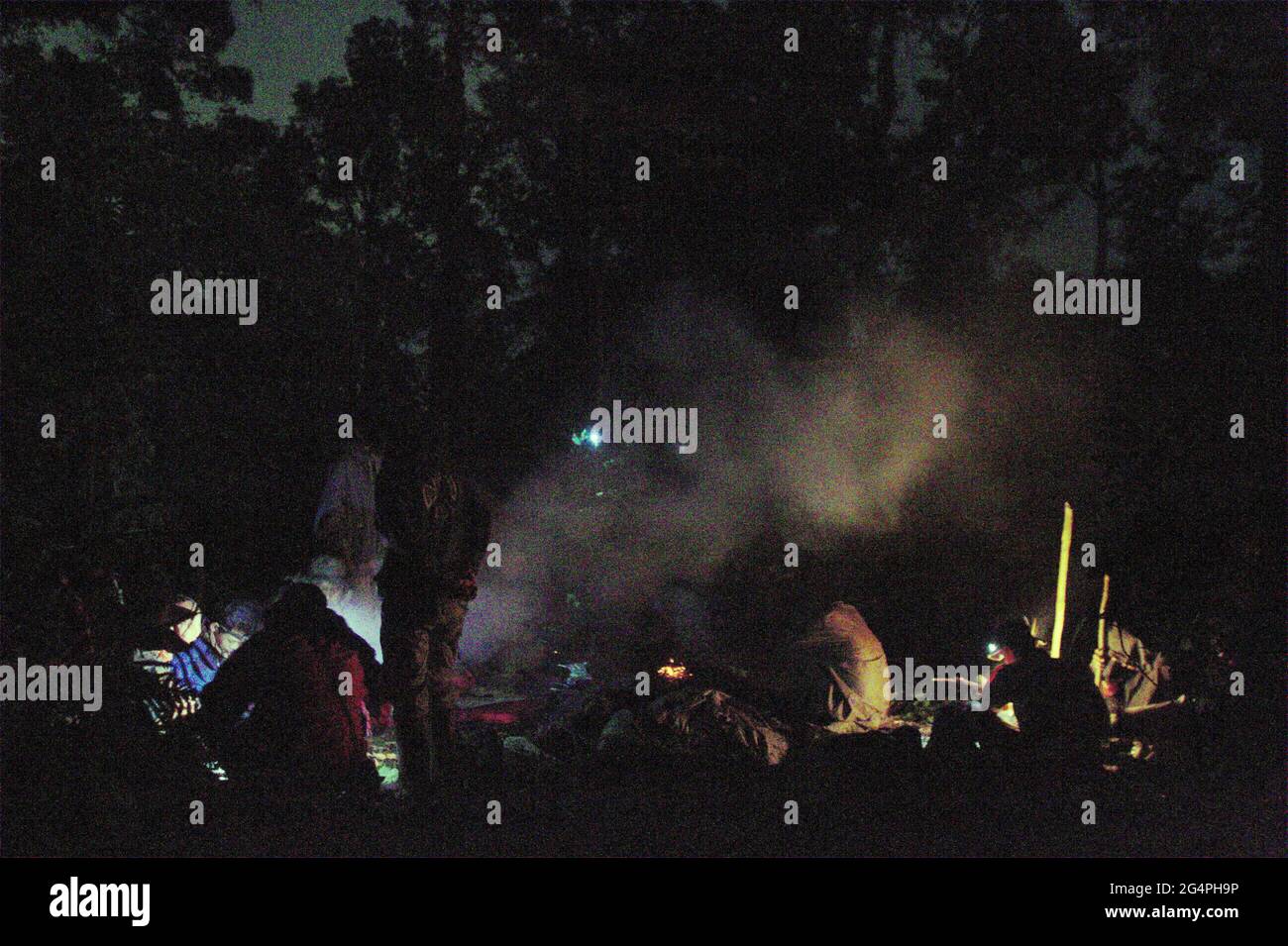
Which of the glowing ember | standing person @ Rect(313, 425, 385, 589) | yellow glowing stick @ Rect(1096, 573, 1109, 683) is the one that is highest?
standing person @ Rect(313, 425, 385, 589)

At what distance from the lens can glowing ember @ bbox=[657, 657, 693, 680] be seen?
9961mm

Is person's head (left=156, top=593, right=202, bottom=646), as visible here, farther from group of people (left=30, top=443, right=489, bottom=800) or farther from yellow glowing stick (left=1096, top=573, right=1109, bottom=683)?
yellow glowing stick (left=1096, top=573, right=1109, bottom=683)

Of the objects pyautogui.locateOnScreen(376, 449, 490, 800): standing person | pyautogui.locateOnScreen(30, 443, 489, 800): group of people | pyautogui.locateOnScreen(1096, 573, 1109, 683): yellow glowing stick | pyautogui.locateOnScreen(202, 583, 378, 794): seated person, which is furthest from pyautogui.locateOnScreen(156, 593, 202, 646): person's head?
pyautogui.locateOnScreen(1096, 573, 1109, 683): yellow glowing stick

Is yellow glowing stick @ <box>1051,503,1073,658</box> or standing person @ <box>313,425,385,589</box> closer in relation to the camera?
yellow glowing stick @ <box>1051,503,1073,658</box>

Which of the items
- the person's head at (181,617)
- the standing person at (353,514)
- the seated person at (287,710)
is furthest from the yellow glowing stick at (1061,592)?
the person's head at (181,617)

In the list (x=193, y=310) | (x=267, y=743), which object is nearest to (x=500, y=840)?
(x=267, y=743)

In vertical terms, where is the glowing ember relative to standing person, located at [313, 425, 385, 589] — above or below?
below

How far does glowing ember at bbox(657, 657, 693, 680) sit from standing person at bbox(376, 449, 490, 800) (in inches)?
94.5

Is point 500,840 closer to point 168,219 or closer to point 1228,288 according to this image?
point 168,219

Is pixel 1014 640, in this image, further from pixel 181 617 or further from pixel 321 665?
pixel 181 617

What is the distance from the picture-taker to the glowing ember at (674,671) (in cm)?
996

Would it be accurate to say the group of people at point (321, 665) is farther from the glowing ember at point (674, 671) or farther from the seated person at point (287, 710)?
the glowing ember at point (674, 671)

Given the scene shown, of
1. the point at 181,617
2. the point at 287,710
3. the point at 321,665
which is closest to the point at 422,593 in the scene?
the point at 321,665

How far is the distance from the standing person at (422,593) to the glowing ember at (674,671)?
94.5 inches
